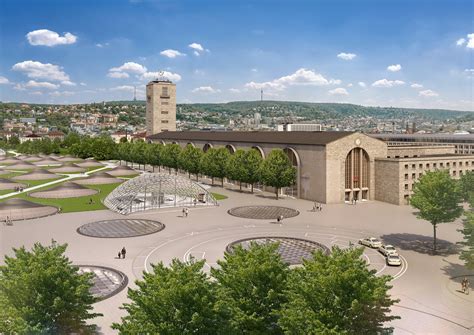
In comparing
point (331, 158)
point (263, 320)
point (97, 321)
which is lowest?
point (97, 321)

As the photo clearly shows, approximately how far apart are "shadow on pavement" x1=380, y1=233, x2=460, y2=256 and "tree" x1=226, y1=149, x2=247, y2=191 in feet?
143

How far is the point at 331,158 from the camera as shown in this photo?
83.6 meters

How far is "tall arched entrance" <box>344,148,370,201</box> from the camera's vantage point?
85.9 meters

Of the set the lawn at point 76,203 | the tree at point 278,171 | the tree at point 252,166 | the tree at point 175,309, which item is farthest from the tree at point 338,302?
the tree at point 252,166

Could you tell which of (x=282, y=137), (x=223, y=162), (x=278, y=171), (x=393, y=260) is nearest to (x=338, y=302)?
(x=393, y=260)

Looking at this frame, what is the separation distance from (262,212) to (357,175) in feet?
80.8

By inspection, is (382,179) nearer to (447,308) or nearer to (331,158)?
(331,158)

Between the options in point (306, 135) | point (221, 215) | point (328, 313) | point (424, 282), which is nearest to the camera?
point (328, 313)

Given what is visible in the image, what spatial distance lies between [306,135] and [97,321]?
74853mm

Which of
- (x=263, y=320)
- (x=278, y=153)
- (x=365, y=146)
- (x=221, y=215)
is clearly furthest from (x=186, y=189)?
(x=263, y=320)

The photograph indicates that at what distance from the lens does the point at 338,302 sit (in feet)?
71.8

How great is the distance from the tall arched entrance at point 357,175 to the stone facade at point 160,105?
12384 centimetres

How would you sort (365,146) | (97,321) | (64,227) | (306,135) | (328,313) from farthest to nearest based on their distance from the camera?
(306,135) < (365,146) < (64,227) < (97,321) < (328,313)

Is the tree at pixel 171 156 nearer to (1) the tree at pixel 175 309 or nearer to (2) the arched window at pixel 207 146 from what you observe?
(2) the arched window at pixel 207 146
